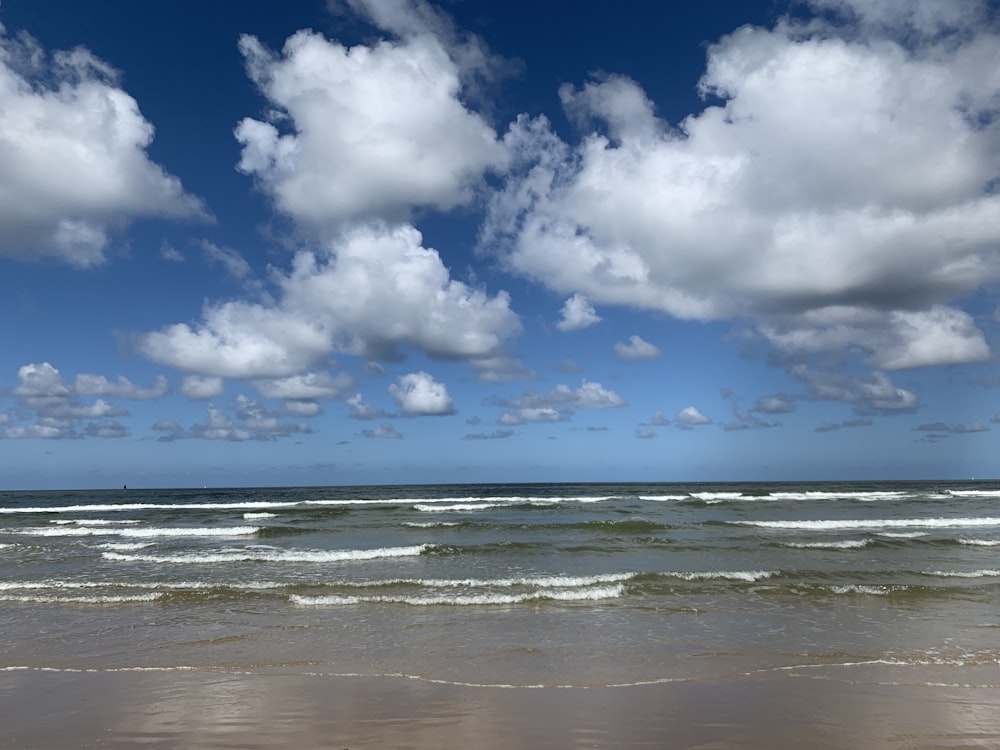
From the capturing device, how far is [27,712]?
6.67m

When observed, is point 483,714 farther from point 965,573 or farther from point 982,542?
point 982,542

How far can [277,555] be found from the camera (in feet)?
61.6

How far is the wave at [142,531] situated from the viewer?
1025 inches

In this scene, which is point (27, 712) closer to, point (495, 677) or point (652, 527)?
point (495, 677)

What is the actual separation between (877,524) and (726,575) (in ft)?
57.0

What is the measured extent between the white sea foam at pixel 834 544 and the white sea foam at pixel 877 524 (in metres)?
4.90

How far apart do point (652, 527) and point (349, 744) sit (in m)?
21.6

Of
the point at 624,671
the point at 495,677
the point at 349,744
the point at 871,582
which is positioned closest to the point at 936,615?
the point at 871,582

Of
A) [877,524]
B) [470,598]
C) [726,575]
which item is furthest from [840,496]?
[470,598]

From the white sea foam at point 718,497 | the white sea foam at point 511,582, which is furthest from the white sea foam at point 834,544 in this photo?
the white sea foam at point 718,497

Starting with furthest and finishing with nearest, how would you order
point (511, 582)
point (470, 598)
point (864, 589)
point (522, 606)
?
point (511, 582), point (864, 589), point (470, 598), point (522, 606)

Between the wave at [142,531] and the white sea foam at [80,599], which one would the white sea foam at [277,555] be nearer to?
the white sea foam at [80,599]

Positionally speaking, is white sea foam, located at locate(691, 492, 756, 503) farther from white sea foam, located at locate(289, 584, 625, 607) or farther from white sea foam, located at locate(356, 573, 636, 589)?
white sea foam, located at locate(289, 584, 625, 607)

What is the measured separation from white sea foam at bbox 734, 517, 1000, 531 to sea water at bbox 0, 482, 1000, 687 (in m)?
2.53
